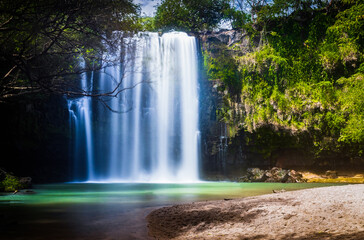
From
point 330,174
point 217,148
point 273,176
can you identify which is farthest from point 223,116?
point 330,174

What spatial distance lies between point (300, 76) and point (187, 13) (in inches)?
523

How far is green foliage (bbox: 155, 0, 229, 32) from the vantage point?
92.5 ft

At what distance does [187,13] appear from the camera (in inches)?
1116

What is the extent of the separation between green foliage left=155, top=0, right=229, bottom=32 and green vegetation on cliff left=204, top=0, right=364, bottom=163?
7073 millimetres

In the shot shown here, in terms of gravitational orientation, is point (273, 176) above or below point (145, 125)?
below

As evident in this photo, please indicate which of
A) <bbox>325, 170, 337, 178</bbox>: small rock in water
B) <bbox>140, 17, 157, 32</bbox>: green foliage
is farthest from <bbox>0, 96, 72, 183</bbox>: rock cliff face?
<bbox>325, 170, 337, 178</bbox>: small rock in water

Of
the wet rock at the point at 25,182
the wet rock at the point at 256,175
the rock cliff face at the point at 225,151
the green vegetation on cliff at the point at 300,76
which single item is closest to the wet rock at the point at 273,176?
the wet rock at the point at 256,175

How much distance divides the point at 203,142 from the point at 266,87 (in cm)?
567

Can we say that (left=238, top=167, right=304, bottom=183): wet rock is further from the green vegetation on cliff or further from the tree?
the tree

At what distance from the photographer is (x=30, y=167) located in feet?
65.5

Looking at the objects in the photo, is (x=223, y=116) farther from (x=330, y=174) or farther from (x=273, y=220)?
(x=273, y=220)

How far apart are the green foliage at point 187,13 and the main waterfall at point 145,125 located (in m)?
6.32

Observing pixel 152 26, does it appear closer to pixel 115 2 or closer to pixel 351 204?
pixel 115 2

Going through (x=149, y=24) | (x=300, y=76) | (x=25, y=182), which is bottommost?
(x=25, y=182)
